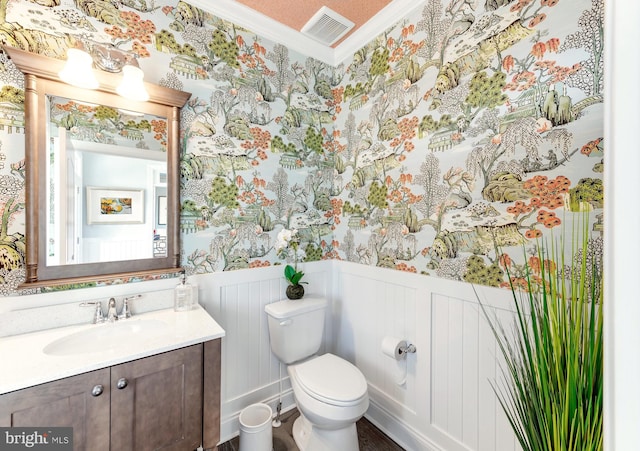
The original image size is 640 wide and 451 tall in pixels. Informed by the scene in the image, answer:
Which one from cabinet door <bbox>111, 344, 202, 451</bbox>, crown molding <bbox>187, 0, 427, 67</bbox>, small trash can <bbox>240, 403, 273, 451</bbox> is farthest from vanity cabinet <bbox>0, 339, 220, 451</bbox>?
crown molding <bbox>187, 0, 427, 67</bbox>

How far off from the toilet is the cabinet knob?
2.88 feet

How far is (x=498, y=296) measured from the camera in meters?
1.25

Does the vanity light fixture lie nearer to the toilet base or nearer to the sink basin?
the sink basin

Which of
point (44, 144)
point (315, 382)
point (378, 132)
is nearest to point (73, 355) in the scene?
point (44, 144)

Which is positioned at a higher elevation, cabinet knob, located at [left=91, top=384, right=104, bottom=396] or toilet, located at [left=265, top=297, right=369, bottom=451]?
cabinet knob, located at [left=91, top=384, right=104, bottom=396]

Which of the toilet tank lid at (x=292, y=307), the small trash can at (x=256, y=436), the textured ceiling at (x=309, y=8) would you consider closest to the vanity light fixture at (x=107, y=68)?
the textured ceiling at (x=309, y=8)

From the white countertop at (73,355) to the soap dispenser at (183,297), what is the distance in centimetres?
9

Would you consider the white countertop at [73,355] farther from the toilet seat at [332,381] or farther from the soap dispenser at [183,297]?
the toilet seat at [332,381]

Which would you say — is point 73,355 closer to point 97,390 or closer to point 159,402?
point 97,390

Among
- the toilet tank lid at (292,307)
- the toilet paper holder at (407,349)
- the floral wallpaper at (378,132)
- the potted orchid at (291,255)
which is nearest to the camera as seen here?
the floral wallpaper at (378,132)

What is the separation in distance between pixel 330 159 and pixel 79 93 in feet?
4.96

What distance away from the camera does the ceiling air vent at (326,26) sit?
68.2 inches

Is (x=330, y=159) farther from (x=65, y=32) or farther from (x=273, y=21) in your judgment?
(x=65, y=32)

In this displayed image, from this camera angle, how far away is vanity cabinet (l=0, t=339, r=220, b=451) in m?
0.91
